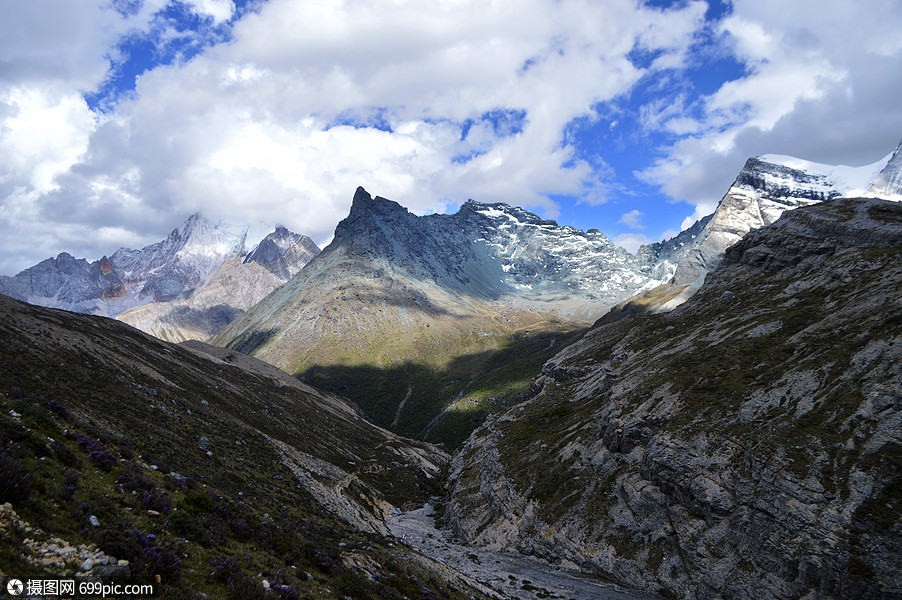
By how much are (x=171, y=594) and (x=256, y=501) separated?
28489 millimetres

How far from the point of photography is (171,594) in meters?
14.1

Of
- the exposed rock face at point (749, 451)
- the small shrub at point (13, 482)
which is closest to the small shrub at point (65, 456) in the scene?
the small shrub at point (13, 482)

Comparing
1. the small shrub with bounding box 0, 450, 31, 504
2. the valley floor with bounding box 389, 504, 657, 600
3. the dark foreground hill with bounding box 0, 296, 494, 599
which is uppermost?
the small shrub with bounding box 0, 450, 31, 504

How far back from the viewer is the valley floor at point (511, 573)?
1571 inches

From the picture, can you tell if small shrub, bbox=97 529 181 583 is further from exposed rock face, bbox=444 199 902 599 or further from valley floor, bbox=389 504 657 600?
exposed rock face, bbox=444 199 902 599

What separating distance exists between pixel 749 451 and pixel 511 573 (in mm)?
27578

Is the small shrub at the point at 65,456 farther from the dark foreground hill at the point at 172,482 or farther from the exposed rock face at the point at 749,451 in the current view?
the exposed rock face at the point at 749,451

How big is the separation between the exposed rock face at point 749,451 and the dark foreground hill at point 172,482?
66.1 feet

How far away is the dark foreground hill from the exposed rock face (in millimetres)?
20145

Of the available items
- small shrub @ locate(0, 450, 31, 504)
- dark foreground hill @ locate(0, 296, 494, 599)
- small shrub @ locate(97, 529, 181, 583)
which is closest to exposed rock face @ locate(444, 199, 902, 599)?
dark foreground hill @ locate(0, 296, 494, 599)

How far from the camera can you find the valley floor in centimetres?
3991

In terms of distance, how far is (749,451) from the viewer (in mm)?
38812

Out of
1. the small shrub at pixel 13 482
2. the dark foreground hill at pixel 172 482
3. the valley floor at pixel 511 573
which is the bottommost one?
the valley floor at pixel 511 573

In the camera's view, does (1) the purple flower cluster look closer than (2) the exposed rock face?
Yes
